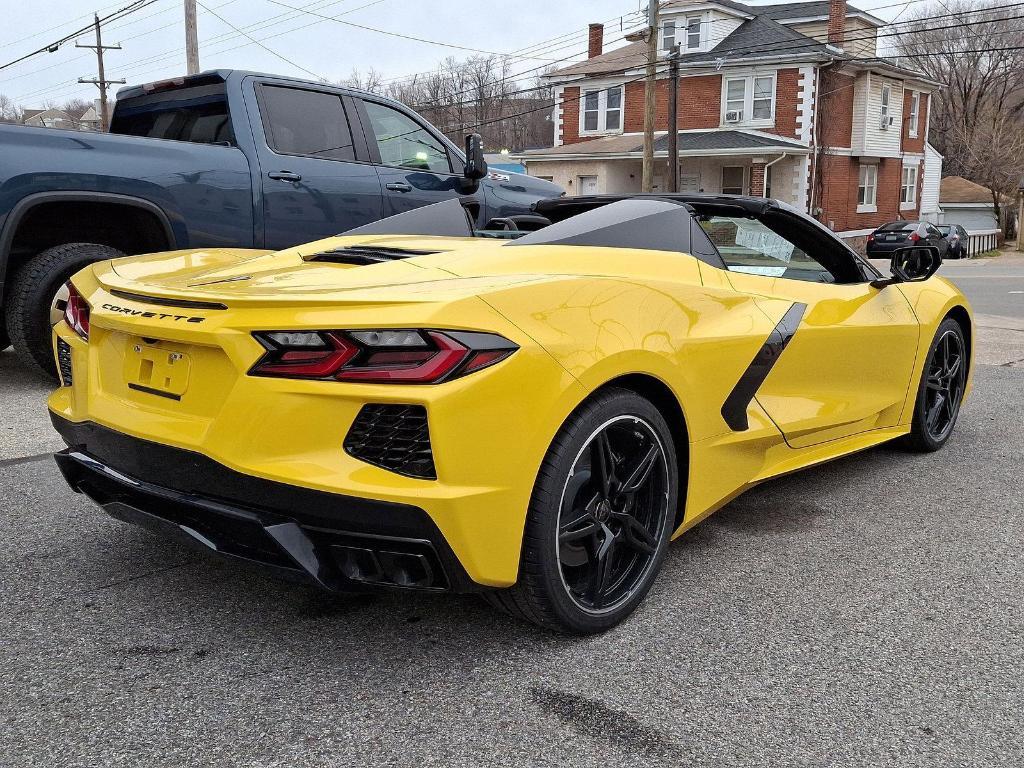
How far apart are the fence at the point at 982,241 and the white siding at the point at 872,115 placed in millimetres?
4851

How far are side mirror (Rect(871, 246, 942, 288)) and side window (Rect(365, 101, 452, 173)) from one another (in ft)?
13.2

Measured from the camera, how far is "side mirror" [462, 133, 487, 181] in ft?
23.2

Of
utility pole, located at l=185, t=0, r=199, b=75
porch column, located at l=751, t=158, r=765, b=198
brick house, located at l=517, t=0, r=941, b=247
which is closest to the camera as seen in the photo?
utility pole, located at l=185, t=0, r=199, b=75

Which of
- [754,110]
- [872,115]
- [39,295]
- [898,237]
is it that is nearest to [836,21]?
[872,115]

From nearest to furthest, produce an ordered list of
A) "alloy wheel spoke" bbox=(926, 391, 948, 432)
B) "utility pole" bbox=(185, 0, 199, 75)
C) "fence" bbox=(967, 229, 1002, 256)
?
"alloy wheel spoke" bbox=(926, 391, 948, 432) → "utility pole" bbox=(185, 0, 199, 75) → "fence" bbox=(967, 229, 1002, 256)

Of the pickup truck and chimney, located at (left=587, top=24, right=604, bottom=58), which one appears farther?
chimney, located at (left=587, top=24, right=604, bottom=58)

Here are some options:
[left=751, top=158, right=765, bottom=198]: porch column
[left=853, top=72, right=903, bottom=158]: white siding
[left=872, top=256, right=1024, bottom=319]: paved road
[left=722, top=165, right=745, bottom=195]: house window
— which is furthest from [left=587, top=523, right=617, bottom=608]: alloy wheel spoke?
[left=853, top=72, right=903, bottom=158]: white siding

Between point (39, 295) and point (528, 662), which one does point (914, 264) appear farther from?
point (39, 295)

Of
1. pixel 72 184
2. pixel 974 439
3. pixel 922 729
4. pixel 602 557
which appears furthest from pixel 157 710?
pixel 974 439

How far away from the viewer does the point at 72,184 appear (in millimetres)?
5578

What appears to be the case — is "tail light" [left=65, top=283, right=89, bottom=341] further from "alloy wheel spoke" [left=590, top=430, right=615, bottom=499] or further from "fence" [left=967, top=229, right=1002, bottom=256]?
"fence" [left=967, top=229, right=1002, bottom=256]

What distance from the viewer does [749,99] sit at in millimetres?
34406

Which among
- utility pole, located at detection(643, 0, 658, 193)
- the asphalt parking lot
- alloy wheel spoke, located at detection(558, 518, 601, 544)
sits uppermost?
utility pole, located at detection(643, 0, 658, 193)

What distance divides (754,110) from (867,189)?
7.24m
